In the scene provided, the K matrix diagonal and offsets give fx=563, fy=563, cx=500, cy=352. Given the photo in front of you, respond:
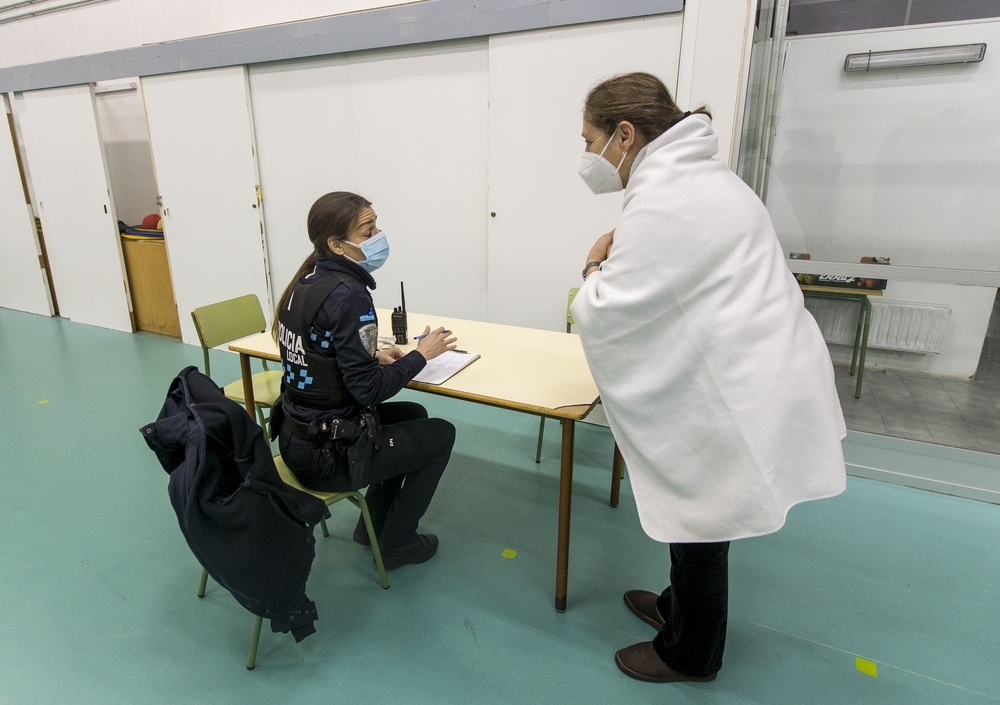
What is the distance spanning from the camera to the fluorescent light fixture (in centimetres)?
238

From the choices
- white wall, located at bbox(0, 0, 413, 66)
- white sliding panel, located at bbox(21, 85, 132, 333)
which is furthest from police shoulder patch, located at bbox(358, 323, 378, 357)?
white sliding panel, located at bbox(21, 85, 132, 333)

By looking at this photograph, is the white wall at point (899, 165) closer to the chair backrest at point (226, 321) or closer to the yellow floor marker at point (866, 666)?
the yellow floor marker at point (866, 666)

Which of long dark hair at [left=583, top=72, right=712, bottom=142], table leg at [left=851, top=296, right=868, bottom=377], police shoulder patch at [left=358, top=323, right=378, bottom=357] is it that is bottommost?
table leg at [left=851, top=296, right=868, bottom=377]

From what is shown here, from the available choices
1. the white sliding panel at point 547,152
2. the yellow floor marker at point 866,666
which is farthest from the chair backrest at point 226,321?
the yellow floor marker at point 866,666

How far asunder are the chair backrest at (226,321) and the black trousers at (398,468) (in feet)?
3.39

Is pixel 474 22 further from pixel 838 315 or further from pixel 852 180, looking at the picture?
pixel 838 315

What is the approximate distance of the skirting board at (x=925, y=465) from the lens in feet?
8.03

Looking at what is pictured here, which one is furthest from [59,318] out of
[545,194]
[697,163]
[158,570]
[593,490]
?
[697,163]

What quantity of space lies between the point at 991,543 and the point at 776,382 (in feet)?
5.88

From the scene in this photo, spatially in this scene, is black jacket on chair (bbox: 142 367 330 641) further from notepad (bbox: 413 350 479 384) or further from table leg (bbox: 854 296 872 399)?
table leg (bbox: 854 296 872 399)

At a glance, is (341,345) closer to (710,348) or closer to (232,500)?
(232,500)

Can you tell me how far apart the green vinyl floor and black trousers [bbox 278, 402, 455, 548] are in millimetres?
193

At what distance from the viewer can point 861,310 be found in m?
2.81

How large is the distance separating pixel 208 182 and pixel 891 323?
4439mm
